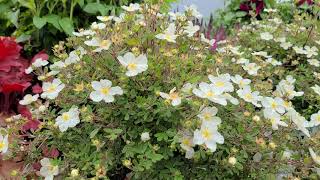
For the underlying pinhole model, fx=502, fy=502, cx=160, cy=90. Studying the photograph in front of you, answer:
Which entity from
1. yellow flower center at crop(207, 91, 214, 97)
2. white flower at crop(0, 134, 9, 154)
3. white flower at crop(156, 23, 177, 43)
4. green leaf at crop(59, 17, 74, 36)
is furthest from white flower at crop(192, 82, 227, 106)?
green leaf at crop(59, 17, 74, 36)

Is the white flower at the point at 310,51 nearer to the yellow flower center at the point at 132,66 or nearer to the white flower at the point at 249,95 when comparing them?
the white flower at the point at 249,95

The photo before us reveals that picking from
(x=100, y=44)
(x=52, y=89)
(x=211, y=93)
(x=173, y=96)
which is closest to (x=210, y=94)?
(x=211, y=93)

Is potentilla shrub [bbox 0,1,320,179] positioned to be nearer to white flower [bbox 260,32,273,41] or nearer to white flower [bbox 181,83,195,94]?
white flower [bbox 181,83,195,94]

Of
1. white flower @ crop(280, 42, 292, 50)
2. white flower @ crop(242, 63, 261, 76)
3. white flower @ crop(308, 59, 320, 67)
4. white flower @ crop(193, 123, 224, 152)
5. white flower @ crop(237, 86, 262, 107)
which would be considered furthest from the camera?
white flower @ crop(280, 42, 292, 50)

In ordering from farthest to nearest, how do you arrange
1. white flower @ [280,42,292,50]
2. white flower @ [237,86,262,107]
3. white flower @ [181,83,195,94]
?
white flower @ [280,42,292,50]
white flower @ [237,86,262,107]
white flower @ [181,83,195,94]

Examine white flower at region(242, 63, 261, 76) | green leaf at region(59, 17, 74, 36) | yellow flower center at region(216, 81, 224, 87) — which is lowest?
green leaf at region(59, 17, 74, 36)

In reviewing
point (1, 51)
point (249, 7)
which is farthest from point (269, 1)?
point (1, 51)

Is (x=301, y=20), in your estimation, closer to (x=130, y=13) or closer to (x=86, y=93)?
(x=130, y=13)
